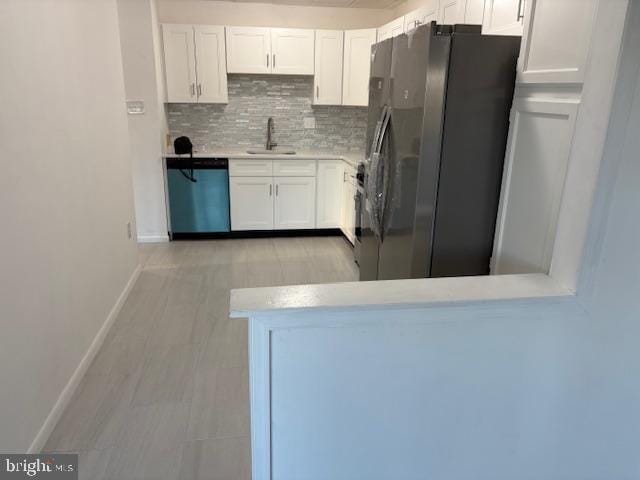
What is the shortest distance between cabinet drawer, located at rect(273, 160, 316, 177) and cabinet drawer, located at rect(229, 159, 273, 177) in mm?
72

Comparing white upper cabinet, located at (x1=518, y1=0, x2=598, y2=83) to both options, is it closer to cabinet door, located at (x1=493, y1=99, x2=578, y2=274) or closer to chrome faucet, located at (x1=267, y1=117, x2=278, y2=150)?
cabinet door, located at (x1=493, y1=99, x2=578, y2=274)

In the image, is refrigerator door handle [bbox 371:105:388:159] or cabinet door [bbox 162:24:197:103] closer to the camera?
refrigerator door handle [bbox 371:105:388:159]

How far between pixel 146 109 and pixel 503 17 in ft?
10.9

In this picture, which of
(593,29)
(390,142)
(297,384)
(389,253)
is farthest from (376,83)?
(297,384)

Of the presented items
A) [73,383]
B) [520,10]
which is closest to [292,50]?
[520,10]

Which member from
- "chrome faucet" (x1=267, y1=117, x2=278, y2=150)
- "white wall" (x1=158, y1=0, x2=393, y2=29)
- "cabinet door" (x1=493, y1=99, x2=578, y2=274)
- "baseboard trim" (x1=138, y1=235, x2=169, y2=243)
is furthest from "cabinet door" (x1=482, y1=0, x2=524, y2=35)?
"baseboard trim" (x1=138, y1=235, x2=169, y2=243)

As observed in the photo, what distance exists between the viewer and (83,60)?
2549 millimetres

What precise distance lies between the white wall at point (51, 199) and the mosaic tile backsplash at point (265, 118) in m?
1.85

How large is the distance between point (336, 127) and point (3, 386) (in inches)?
169

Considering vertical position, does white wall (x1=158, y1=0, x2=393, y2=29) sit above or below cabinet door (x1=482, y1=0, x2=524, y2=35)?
above

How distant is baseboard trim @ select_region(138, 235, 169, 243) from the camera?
468cm

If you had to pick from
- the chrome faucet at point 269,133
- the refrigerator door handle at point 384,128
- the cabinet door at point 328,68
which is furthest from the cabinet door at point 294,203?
the refrigerator door handle at point 384,128

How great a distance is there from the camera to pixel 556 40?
1.53 meters

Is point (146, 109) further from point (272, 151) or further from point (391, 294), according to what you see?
point (391, 294)
